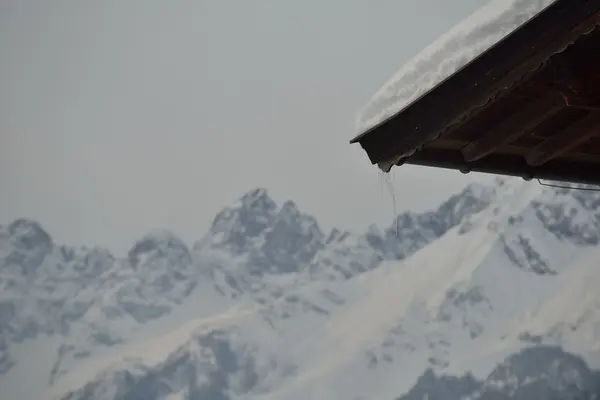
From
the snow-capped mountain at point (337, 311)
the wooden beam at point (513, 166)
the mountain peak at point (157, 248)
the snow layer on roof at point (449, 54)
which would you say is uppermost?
the snow layer on roof at point (449, 54)

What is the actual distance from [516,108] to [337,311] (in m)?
29.5

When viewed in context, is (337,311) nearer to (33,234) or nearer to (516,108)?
(33,234)

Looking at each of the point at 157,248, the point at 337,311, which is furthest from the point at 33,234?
the point at 337,311

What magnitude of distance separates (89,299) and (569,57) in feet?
150

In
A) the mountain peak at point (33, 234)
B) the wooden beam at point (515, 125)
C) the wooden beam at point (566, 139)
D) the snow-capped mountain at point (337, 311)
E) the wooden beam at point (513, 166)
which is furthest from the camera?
the mountain peak at point (33, 234)

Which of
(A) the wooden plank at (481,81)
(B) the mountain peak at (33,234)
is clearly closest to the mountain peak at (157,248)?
(B) the mountain peak at (33,234)

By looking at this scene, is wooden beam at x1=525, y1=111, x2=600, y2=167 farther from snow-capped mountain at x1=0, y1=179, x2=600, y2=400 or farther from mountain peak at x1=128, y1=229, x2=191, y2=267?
mountain peak at x1=128, y1=229, x2=191, y2=267

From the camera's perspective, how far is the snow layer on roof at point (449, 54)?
1153mm

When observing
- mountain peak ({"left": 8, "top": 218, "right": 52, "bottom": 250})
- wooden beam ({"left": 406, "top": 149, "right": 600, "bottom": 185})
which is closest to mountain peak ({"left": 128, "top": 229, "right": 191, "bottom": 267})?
mountain peak ({"left": 8, "top": 218, "right": 52, "bottom": 250})

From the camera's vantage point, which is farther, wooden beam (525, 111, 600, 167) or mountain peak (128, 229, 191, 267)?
mountain peak (128, 229, 191, 267)

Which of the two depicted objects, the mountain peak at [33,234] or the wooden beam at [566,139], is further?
the mountain peak at [33,234]

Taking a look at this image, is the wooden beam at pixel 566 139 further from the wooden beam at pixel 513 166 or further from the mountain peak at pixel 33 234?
the mountain peak at pixel 33 234

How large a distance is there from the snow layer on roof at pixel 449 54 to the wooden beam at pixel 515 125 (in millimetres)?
206

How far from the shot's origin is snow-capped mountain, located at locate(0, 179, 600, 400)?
85.6 feet
